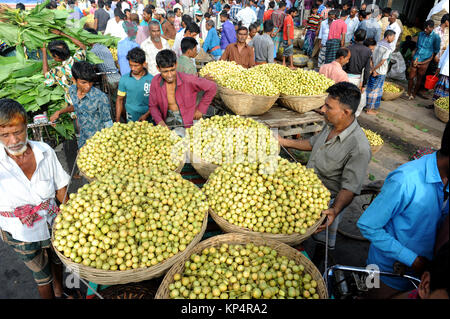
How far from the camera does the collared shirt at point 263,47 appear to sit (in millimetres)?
7484

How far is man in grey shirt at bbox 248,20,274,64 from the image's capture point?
7492mm

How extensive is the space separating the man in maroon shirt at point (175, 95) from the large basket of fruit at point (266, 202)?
1554mm

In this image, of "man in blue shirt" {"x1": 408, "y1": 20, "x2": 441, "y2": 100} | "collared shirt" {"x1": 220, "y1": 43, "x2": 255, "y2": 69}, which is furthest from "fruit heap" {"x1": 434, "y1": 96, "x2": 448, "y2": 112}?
"collared shirt" {"x1": 220, "y1": 43, "x2": 255, "y2": 69}

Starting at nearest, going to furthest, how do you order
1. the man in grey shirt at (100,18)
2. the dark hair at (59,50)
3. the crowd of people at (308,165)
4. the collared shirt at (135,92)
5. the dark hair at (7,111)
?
the crowd of people at (308,165) < the dark hair at (7,111) < the collared shirt at (135,92) < the dark hair at (59,50) < the man in grey shirt at (100,18)

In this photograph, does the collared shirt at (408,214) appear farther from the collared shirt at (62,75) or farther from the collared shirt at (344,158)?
the collared shirt at (62,75)

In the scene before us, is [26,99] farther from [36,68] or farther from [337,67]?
[337,67]

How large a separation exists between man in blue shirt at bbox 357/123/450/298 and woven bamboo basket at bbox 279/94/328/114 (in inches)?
108

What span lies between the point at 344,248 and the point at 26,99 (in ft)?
20.1

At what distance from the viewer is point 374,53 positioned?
8.02 metres

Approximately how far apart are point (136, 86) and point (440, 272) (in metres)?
4.44

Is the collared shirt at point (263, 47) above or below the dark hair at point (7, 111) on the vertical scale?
above

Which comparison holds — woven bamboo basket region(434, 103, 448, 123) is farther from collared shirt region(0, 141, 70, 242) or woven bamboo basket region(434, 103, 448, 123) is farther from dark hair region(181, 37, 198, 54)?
collared shirt region(0, 141, 70, 242)

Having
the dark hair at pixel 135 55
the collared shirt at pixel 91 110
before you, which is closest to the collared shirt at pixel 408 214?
the collared shirt at pixel 91 110

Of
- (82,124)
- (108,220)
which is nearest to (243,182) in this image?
(108,220)
